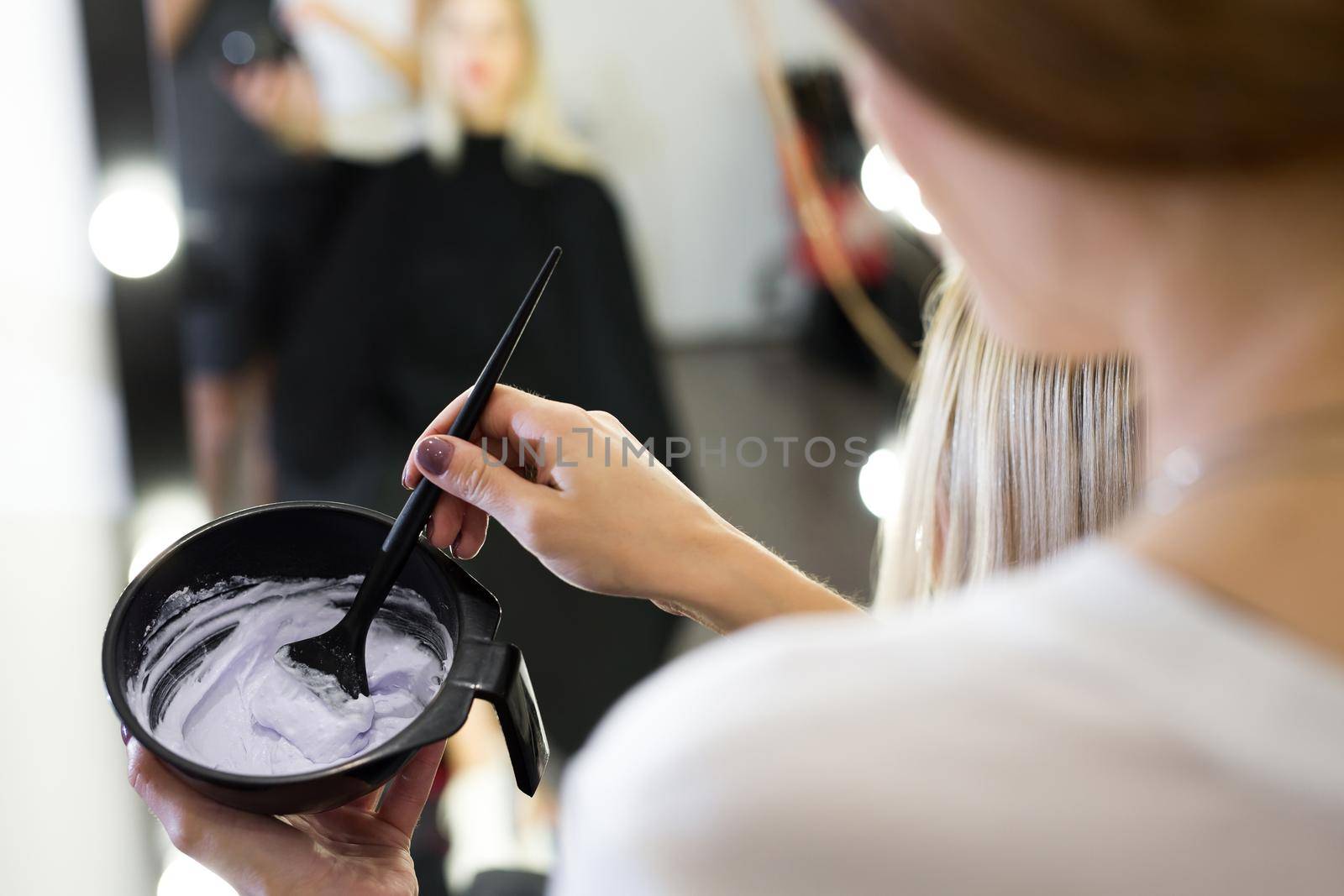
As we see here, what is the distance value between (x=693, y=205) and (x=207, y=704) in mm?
1235

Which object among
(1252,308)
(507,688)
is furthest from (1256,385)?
(507,688)

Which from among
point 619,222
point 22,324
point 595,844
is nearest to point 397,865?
point 595,844

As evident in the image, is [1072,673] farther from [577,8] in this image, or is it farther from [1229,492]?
[577,8]

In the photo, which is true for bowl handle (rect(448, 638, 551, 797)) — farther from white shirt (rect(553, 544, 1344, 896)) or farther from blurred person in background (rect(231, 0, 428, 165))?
blurred person in background (rect(231, 0, 428, 165))

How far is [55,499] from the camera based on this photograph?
0.95 m

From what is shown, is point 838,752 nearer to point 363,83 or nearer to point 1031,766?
point 1031,766

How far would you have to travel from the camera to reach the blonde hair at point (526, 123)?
1393 millimetres

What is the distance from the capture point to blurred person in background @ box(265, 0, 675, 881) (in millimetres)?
1380

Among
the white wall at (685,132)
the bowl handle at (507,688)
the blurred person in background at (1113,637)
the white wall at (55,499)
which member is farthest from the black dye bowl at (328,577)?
the white wall at (685,132)

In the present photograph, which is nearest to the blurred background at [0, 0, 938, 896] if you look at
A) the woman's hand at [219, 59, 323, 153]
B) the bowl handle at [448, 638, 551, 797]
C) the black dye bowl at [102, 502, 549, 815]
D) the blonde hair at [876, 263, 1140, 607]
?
the woman's hand at [219, 59, 323, 153]

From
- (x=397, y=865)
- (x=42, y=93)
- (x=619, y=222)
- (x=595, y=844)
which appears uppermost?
(x=42, y=93)

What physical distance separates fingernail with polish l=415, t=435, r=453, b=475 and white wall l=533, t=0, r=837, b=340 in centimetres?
106

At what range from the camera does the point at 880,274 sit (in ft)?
5.69

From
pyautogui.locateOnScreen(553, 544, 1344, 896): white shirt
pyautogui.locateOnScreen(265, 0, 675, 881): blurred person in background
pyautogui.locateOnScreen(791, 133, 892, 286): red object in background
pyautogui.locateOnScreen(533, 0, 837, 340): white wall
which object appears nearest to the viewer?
pyautogui.locateOnScreen(553, 544, 1344, 896): white shirt
